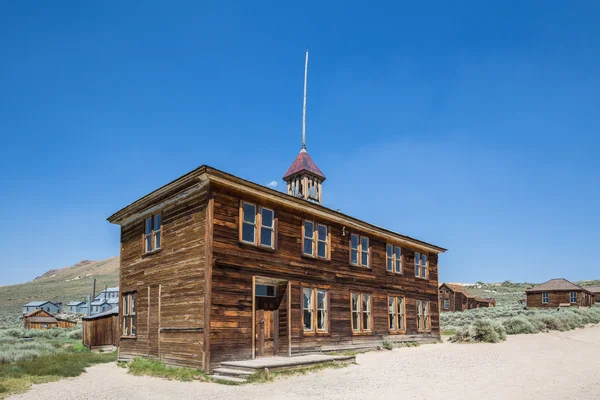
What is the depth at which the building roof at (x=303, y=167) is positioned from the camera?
25359 mm

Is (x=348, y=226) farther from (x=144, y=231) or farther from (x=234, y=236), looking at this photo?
(x=144, y=231)

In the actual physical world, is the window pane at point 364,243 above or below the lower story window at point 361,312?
above

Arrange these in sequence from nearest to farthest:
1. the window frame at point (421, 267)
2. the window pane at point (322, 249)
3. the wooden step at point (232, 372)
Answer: the wooden step at point (232, 372), the window pane at point (322, 249), the window frame at point (421, 267)

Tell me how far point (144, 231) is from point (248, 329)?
6.24 meters

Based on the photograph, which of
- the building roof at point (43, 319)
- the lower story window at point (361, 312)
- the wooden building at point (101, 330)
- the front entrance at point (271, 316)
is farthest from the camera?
the building roof at point (43, 319)

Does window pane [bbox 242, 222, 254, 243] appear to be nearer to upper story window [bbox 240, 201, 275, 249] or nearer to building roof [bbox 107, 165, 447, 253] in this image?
upper story window [bbox 240, 201, 275, 249]

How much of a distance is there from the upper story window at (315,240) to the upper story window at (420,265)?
9520 mm

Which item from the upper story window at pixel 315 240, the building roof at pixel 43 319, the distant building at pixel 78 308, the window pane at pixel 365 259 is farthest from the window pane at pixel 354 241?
the distant building at pixel 78 308

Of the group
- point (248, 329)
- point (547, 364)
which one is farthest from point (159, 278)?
point (547, 364)

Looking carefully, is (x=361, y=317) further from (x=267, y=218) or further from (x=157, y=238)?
(x=157, y=238)

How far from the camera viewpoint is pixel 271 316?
18.3 meters

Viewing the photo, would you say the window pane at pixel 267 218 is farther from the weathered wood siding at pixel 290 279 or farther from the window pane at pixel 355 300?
the window pane at pixel 355 300

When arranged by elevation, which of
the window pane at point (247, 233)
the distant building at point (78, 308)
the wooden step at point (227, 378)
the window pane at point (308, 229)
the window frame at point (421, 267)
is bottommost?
the distant building at point (78, 308)

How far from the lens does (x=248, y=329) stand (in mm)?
16469
